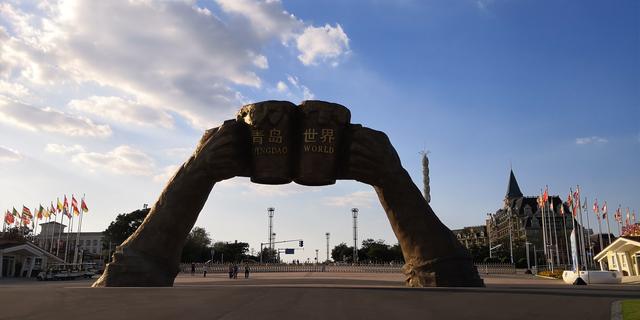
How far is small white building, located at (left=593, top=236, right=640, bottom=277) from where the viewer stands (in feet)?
143

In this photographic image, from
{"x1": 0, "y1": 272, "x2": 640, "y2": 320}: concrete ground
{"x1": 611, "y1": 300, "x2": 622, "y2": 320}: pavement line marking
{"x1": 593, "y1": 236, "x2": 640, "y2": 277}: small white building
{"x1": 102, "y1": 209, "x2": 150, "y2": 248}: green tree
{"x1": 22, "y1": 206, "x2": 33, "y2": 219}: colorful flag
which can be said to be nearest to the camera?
{"x1": 0, "y1": 272, "x2": 640, "y2": 320}: concrete ground

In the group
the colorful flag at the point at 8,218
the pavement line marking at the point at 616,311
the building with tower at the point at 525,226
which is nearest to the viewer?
the pavement line marking at the point at 616,311

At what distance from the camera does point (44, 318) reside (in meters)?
10.4

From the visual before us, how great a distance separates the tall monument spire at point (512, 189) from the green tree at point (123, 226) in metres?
98.6

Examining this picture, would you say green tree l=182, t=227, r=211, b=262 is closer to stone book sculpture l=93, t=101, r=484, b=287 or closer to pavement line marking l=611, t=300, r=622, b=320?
stone book sculpture l=93, t=101, r=484, b=287

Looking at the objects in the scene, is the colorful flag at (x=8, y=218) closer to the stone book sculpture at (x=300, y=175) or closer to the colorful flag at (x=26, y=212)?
the colorful flag at (x=26, y=212)

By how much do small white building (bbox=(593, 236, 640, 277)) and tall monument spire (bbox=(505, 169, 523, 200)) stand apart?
278ft

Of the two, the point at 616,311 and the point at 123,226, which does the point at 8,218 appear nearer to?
the point at 123,226

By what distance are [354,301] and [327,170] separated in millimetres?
9253

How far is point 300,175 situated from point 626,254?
40588mm

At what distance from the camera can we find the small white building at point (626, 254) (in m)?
43.6

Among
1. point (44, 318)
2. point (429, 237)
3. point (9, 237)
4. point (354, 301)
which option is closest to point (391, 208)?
point (429, 237)

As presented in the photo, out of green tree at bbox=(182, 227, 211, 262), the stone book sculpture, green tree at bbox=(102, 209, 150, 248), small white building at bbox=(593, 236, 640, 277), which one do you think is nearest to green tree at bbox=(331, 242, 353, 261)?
green tree at bbox=(182, 227, 211, 262)

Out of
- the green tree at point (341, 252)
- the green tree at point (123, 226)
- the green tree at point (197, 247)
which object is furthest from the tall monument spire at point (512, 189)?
the green tree at point (123, 226)
